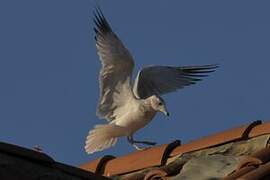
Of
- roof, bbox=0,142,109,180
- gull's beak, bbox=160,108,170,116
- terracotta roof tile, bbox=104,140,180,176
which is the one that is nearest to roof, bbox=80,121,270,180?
terracotta roof tile, bbox=104,140,180,176

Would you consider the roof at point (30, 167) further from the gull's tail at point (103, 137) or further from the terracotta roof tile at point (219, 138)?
the gull's tail at point (103, 137)

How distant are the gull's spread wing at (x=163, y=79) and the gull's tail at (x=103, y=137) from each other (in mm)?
523

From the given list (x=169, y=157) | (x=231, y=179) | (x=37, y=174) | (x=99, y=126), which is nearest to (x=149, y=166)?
(x=169, y=157)

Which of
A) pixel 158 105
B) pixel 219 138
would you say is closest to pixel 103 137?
pixel 158 105

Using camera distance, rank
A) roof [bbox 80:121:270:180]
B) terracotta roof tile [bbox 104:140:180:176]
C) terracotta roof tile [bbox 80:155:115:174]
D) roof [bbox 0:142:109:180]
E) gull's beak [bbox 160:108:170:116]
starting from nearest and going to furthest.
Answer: roof [bbox 0:142:109:180], roof [bbox 80:121:270:180], terracotta roof tile [bbox 104:140:180:176], terracotta roof tile [bbox 80:155:115:174], gull's beak [bbox 160:108:170:116]

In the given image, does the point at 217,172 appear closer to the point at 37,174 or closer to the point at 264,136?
the point at 264,136

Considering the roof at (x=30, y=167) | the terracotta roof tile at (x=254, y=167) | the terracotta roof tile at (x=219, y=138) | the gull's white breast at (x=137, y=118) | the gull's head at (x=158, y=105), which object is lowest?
the gull's white breast at (x=137, y=118)

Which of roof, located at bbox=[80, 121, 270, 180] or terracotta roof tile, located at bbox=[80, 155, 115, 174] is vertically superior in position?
roof, located at bbox=[80, 121, 270, 180]

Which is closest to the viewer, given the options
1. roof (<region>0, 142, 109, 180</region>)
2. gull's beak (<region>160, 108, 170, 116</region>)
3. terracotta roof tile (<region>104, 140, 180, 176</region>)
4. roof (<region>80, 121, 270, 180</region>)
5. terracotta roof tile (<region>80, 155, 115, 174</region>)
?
roof (<region>0, 142, 109, 180</region>)

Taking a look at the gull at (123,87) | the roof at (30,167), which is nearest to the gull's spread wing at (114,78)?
the gull at (123,87)

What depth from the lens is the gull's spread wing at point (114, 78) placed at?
8359mm

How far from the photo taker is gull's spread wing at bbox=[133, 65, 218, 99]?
830 centimetres

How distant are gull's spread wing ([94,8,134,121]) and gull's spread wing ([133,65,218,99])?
12 centimetres

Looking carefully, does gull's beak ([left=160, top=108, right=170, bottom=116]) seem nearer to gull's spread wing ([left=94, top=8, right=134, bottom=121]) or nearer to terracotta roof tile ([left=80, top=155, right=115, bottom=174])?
gull's spread wing ([left=94, top=8, right=134, bottom=121])
